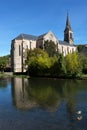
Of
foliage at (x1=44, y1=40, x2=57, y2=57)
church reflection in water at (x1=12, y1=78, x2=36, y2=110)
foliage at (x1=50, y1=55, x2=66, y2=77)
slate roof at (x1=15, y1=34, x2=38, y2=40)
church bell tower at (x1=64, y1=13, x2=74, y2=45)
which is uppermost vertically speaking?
church bell tower at (x1=64, y1=13, x2=74, y2=45)

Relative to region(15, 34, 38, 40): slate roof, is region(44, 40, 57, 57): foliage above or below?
below

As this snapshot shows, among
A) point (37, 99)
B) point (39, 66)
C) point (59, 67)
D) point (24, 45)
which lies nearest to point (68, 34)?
point (24, 45)

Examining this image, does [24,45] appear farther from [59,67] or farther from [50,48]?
[59,67]

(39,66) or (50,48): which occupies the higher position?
(50,48)

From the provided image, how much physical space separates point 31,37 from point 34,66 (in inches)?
1525

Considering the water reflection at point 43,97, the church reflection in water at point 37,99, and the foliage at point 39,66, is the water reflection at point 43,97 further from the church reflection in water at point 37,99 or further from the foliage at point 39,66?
the foliage at point 39,66

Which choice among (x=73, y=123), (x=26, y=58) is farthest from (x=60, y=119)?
(x=26, y=58)

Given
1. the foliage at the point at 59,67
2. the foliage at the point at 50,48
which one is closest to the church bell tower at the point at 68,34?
the foliage at the point at 50,48

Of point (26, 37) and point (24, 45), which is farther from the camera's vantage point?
point (26, 37)

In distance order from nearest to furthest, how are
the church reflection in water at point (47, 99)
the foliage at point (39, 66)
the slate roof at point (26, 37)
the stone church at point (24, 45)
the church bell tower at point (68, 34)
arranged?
the church reflection in water at point (47, 99) → the foliage at point (39, 66) → the stone church at point (24, 45) → the slate roof at point (26, 37) → the church bell tower at point (68, 34)

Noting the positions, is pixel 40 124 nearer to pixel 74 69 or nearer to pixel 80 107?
pixel 80 107

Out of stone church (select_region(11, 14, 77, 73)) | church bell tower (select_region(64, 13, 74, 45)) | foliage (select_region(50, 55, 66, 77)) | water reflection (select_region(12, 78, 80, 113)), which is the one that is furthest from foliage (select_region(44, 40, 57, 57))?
water reflection (select_region(12, 78, 80, 113))

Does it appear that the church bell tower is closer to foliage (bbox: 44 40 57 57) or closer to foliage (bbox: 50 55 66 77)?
foliage (bbox: 44 40 57 57)

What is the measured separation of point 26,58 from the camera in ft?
358
